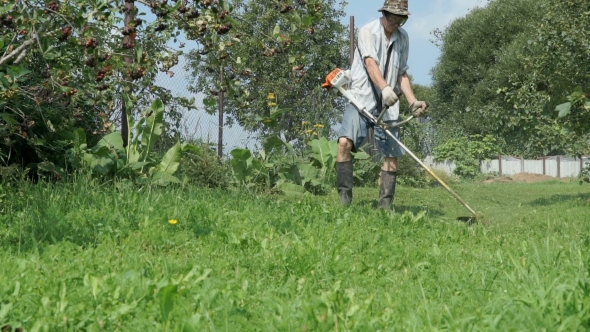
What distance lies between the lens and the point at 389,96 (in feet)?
22.8

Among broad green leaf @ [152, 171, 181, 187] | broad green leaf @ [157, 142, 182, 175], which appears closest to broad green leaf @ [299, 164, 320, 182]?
broad green leaf @ [157, 142, 182, 175]

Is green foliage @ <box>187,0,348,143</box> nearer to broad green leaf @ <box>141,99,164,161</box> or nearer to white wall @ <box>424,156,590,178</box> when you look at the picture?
broad green leaf @ <box>141,99,164,161</box>

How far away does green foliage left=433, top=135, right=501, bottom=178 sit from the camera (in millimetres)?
31484

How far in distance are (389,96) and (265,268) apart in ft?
11.1

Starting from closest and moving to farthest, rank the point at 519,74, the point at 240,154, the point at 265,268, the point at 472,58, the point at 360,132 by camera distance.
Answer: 1. the point at 265,268
2. the point at 360,132
3. the point at 240,154
4. the point at 519,74
5. the point at 472,58

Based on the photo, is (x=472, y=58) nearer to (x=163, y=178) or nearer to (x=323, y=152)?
(x=323, y=152)

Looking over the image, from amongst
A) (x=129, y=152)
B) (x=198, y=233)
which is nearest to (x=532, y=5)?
(x=129, y=152)

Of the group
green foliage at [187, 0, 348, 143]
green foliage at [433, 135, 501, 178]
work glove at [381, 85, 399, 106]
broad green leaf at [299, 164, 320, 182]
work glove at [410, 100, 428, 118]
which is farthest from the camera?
green foliage at [433, 135, 501, 178]

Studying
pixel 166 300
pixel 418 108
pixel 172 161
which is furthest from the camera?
pixel 172 161

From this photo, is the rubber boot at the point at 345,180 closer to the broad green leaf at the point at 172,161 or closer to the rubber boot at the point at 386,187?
the rubber boot at the point at 386,187

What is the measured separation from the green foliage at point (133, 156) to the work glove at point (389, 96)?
7.44ft

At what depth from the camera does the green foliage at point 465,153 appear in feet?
103

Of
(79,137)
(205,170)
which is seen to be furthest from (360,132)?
(79,137)

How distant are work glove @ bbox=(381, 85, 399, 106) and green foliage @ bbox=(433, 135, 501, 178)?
81.9 ft
